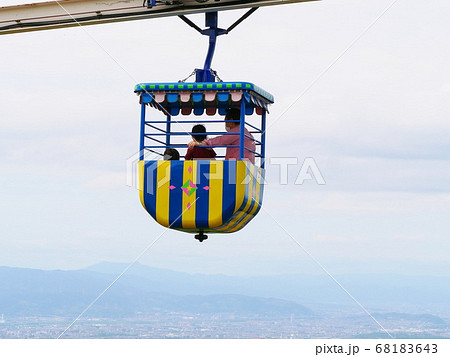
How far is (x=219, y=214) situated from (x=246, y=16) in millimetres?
2500

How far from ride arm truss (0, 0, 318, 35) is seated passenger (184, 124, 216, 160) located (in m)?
1.46

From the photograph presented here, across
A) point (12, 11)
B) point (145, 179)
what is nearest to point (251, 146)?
point (145, 179)

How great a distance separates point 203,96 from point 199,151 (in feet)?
2.21

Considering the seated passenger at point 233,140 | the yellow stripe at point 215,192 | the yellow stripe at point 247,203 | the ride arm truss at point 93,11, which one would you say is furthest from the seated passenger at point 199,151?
the ride arm truss at point 93,11

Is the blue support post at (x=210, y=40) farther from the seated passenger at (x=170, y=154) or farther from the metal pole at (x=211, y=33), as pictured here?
the seated passenger at (x=170, y=154)

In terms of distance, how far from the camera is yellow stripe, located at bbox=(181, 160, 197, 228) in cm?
1274

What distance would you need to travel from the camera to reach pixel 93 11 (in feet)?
45.9

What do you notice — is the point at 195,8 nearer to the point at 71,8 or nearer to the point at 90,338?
the point at 71,8

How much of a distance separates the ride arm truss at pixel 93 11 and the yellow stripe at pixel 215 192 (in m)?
2.00

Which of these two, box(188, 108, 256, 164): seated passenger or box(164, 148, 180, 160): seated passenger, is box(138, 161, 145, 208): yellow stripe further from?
box(188, 108, 256, 164): seated passenger

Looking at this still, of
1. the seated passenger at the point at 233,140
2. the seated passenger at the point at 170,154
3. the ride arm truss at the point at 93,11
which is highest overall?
the ride arm truss at the point at 93,11

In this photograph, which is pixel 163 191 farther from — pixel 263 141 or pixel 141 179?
pixel 263 141

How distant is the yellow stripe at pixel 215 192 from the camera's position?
12.6 m

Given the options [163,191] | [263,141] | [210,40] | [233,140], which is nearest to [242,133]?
[233,140]
